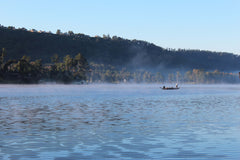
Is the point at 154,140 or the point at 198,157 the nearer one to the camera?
the point at 198,157

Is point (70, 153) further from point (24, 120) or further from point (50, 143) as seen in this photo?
point (24, 120)

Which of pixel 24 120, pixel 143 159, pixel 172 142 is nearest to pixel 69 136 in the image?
pixel 172 142

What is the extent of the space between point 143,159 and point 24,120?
18923mm

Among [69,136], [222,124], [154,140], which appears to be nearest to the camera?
[154,140]

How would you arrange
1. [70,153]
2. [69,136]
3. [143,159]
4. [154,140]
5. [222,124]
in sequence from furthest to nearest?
1. [222,124]
2. [69,136]
3. [154,140]
4. [70,153]
5. [143,159]

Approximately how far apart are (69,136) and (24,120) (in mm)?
10817

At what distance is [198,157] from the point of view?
59.5ft

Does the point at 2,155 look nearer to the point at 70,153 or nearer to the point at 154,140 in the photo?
the point at 70,153

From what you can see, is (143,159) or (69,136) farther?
(69,136)

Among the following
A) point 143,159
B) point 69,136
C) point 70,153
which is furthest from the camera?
point 69,136

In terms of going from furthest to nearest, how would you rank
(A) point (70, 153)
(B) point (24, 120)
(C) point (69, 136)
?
(B) point (24, 120), (C) point (69, 136), (A) point (70, 153)

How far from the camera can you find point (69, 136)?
24.7 meters

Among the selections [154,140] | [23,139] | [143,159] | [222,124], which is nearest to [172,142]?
[154,140]

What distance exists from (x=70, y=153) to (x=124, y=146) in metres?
3.26
